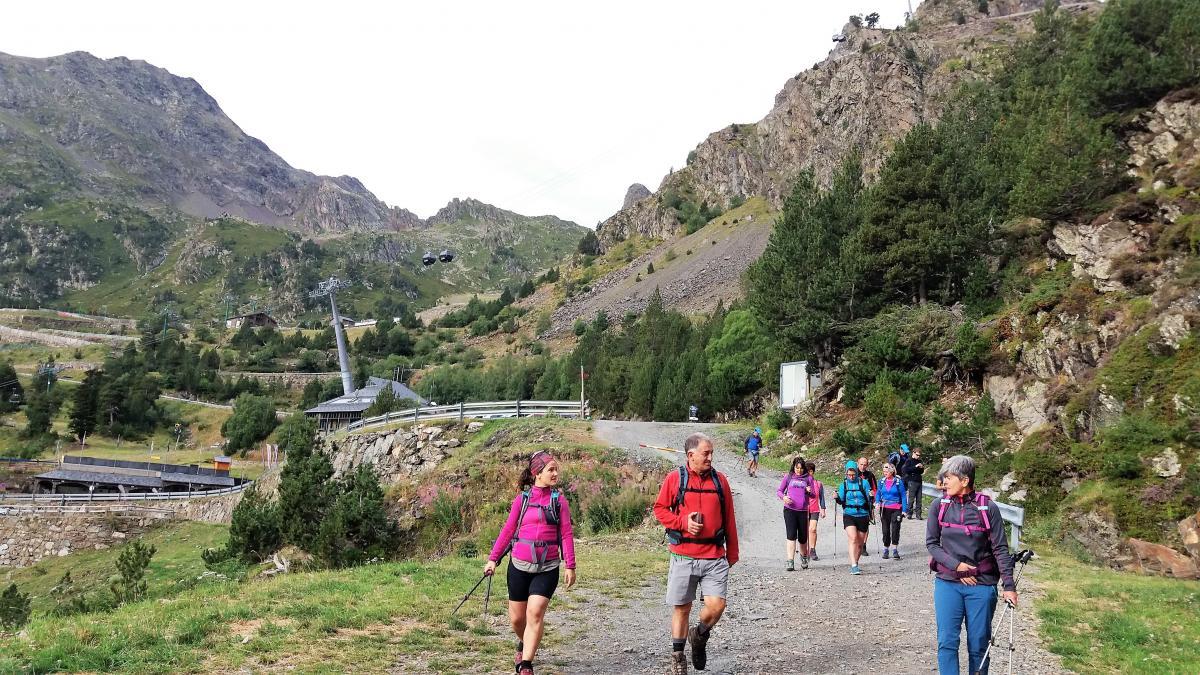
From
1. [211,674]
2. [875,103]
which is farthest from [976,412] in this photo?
[875,103]

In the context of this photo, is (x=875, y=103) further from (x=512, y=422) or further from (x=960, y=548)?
(x=960, y=548)

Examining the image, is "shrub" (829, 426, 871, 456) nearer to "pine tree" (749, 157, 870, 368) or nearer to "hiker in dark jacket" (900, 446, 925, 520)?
"pine tree" (749, 157, 870, 368)

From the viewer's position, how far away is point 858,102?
99188 mm

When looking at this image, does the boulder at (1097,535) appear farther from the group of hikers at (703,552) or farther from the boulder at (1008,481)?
the group of hikers at (703,552)

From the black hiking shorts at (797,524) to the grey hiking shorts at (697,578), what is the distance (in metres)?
5.52

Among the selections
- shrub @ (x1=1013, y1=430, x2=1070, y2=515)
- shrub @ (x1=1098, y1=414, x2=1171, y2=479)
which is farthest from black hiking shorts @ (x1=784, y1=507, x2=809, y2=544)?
shrub @ (x1=1013, y1=430, x2=1070, y2=515)

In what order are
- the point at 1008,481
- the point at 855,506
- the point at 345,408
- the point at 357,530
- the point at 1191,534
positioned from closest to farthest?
the point at 855,506
the point at 1191,534
the point at 1008,481
the point at 357,530
the point at 345,408

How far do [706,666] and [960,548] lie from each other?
2.57 metres

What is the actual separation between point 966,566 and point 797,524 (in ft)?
20.7

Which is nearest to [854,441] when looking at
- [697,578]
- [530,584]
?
[697,578]

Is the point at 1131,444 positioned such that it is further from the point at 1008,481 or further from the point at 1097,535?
the point at 1008,481

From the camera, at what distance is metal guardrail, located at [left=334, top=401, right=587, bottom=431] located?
3484 cm

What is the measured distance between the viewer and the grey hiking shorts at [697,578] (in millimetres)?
5945

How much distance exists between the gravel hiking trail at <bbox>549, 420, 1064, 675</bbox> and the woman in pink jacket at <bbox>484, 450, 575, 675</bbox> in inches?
32.7
